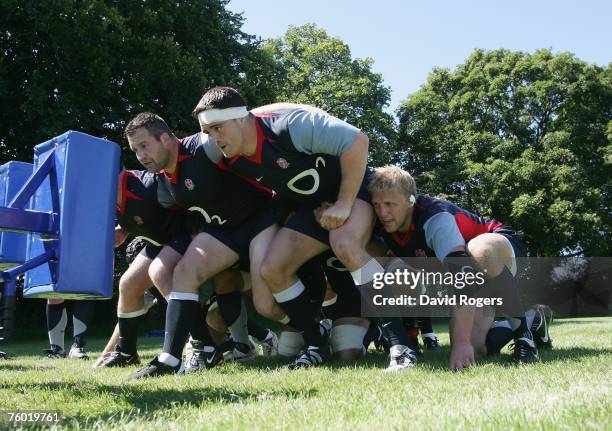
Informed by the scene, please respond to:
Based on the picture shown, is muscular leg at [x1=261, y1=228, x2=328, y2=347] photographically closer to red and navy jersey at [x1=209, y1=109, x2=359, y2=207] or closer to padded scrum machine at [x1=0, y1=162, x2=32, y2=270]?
red and navy jersey at [x1=209, y1=109, x2=359, y2=207]

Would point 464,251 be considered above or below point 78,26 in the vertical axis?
below

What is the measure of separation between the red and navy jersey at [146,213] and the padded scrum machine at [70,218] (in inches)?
52.2

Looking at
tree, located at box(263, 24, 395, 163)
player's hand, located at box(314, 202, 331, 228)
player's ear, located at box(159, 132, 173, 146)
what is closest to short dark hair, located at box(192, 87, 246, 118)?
player's ear, located at box(159, 132, 173, 146)

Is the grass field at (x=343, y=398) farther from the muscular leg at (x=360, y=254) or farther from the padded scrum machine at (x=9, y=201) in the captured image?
the padded scrum machine at (x=9, y=201)

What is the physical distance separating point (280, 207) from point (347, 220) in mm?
676

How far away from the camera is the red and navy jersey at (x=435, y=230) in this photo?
160 inches

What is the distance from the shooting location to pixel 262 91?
19000mm

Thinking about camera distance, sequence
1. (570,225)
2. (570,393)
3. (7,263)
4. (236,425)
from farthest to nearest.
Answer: (570,225) < (7,263) < (570,393) < (236,425)

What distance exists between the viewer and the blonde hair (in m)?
4.29

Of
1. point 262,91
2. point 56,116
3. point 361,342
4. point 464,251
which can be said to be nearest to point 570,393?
point 464,251

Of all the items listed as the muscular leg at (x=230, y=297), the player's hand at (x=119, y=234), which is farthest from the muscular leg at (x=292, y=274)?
the player's hand at (x=119, y=234)

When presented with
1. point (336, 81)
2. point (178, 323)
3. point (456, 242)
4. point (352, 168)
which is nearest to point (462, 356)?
point (456, 242)

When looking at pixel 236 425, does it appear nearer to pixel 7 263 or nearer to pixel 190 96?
pixel 7 263

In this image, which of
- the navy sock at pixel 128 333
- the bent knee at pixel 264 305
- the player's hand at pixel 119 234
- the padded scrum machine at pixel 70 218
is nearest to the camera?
the padded scrum machine at pixel 70 218
